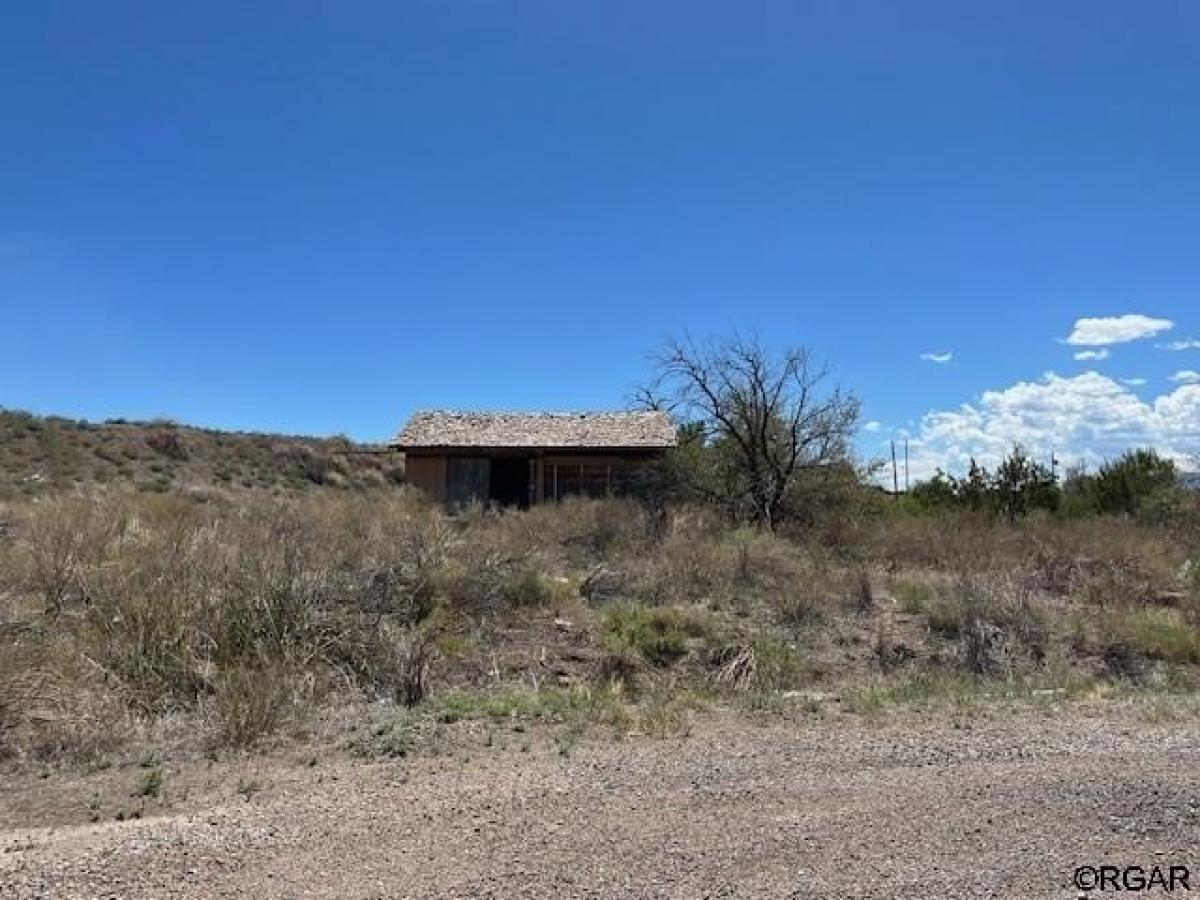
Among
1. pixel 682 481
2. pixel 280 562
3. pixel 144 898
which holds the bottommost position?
pixel 144 898

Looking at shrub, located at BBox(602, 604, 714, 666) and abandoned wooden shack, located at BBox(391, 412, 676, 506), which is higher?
abandoned wooden shack, located at BBox(391, 412, 676, 506)

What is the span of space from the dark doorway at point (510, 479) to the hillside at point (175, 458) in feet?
40.5

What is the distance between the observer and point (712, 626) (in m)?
11.6

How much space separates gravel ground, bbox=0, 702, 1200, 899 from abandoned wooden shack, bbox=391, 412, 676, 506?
81.9ft

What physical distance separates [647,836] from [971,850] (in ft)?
4.83

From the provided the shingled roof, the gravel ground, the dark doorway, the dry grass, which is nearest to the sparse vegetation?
the dry grass

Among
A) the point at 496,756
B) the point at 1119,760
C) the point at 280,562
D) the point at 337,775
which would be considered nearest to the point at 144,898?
the point at 337,775

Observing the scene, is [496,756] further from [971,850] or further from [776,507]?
[776,507]

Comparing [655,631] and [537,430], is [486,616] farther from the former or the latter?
[537,430]

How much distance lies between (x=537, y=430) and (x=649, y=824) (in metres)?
29.8

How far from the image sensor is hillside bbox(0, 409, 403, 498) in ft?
135

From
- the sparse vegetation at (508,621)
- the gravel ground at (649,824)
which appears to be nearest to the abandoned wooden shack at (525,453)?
the sparse vegetation at (508,621)

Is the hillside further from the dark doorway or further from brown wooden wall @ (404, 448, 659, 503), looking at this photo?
the dark doorway

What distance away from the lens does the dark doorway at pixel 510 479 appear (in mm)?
34219
